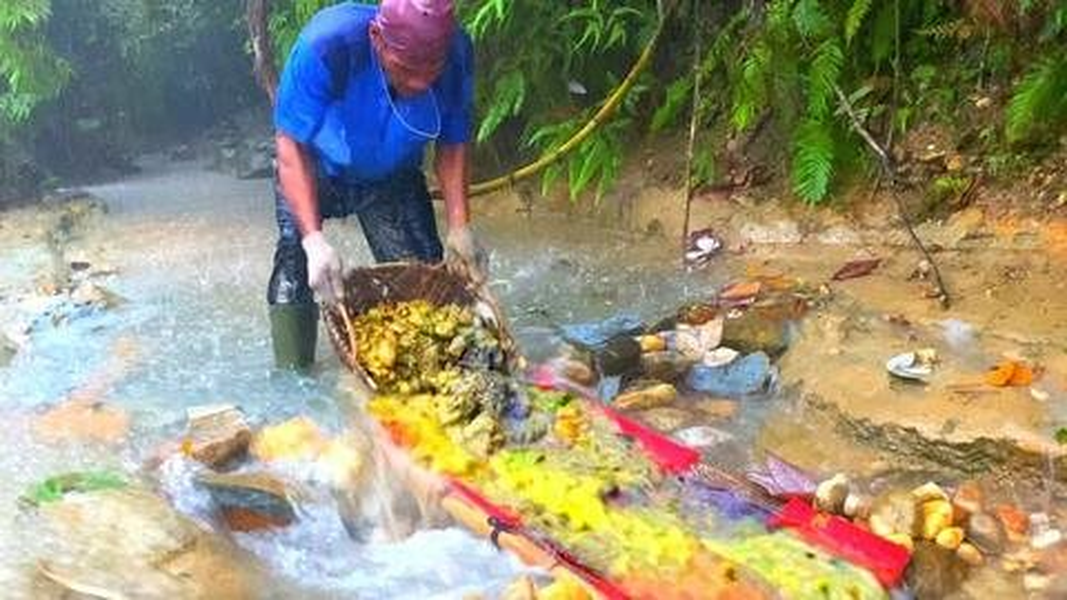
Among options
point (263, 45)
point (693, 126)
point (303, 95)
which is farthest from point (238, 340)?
point (263, 45)

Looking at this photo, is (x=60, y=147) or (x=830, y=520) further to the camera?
(x=60, y=147)

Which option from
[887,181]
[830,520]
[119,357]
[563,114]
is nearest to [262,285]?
[119,357]

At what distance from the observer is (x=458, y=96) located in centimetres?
452

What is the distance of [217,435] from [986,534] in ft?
9.80

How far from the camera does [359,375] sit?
14.0ft

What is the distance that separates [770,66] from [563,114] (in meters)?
1.71

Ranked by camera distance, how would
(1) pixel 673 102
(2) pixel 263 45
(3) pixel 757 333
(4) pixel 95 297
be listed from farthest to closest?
(2) pixel 263 45
(1) pixel 673 102
(4) pixel 95 297
(3) pixel 757 333

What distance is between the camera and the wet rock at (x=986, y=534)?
368cm

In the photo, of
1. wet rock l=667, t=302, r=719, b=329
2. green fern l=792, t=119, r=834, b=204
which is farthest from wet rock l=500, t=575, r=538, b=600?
green fern l=792, t=119, r=834, b=204

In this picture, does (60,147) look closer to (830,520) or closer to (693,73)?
(693,73)

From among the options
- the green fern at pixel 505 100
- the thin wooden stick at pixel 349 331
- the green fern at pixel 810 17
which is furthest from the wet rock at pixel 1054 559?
the green fern at pixel 505 100

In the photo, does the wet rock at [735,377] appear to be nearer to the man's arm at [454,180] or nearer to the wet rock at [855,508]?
the wet rock at [855,508]

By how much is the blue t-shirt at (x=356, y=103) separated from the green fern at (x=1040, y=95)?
2741mm

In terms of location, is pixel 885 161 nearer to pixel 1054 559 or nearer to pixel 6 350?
pixel 1054 559
